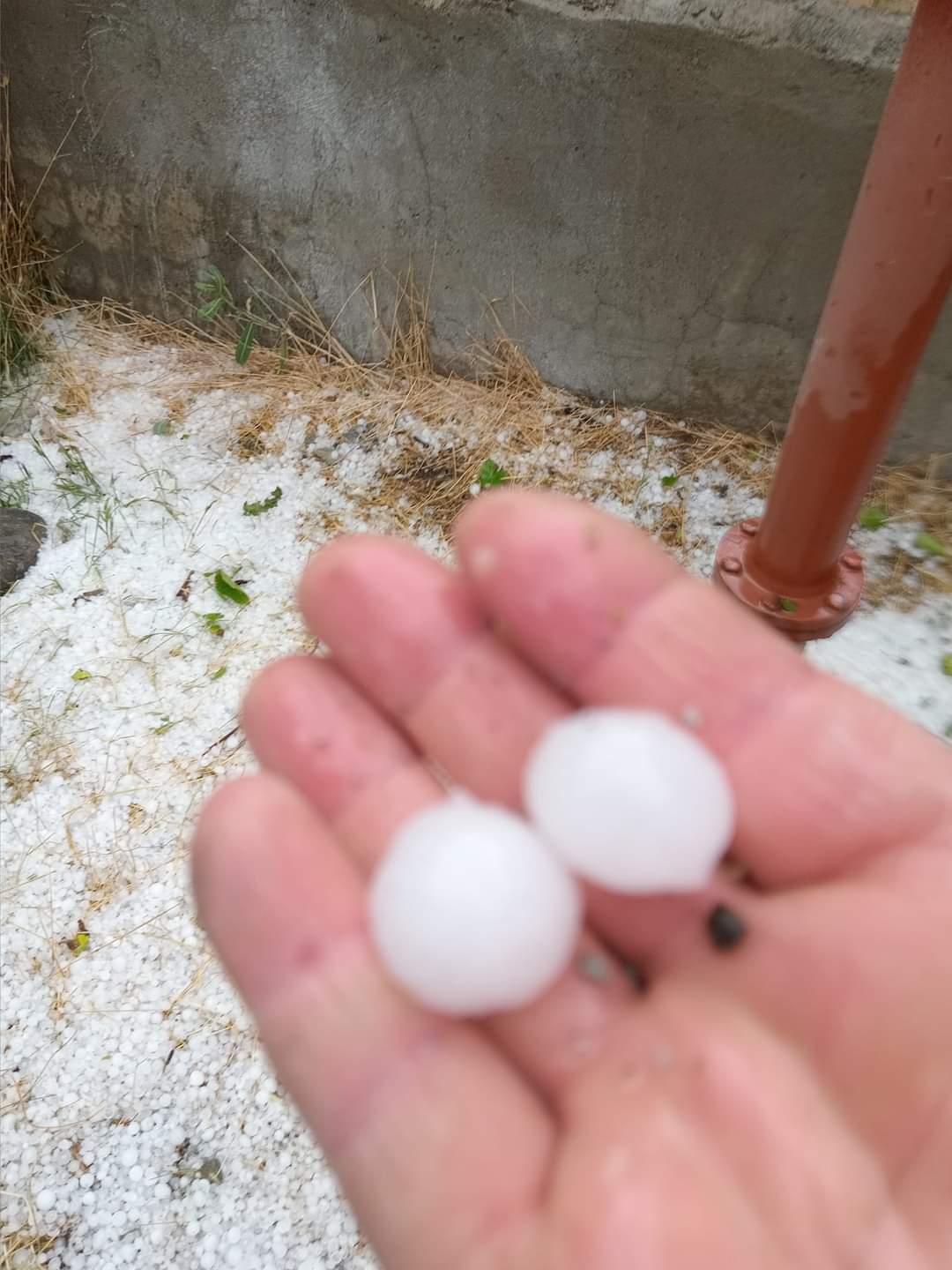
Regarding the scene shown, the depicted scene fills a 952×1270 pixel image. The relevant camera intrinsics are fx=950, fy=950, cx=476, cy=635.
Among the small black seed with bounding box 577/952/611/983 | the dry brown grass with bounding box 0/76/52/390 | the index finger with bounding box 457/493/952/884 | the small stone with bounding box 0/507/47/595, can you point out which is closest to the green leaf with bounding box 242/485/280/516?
the small stone with bounding box 0/507/47/595

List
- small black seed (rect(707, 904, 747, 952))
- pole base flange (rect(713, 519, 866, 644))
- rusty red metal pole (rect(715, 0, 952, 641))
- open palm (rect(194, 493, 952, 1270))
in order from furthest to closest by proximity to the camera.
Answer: pole base flange (rect(713, 519, 866, 644)), rusty red metal pole (rect(715, 0, 952, 641)), small black seed (rect(707, 904, 747, 952)), open palm (rect(194, 493, 952, 1270))

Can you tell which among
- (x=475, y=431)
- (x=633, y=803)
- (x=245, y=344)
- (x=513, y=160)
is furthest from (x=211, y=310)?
(x=633, y=803)

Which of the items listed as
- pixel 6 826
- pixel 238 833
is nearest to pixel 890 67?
pixel 238 833

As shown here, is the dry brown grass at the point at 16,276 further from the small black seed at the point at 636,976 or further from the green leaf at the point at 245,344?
the small black seed at the point at 636,976

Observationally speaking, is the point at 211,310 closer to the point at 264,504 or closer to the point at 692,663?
the point at 264,504

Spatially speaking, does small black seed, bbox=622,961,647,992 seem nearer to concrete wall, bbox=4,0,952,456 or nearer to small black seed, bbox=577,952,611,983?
small black seed, bbox=577,952,611,983

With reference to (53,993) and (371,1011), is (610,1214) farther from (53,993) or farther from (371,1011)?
(53,993)

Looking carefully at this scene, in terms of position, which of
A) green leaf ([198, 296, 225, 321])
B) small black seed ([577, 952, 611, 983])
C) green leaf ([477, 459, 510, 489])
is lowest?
green leaf ([477, 459, 510, 489])

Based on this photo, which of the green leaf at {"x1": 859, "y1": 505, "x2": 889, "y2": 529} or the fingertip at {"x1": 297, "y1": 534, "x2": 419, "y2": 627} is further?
the green leaf at {"x1": 859, "y1": 505, "x2": 889, "y2": 529}
